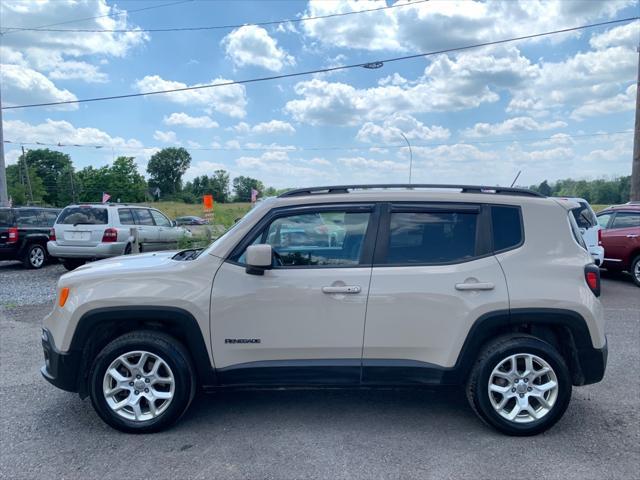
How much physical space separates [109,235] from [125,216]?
2.73 ft

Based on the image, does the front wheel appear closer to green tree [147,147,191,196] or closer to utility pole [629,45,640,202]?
utility pole [629,45,640,202]

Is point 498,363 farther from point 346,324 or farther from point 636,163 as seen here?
point 636,163

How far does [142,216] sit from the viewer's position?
1266 centimetres

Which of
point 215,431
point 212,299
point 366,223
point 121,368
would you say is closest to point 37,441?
point 121,368

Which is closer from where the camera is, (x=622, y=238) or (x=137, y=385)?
(x=137, y=385)

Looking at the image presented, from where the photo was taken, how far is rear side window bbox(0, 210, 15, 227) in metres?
12.4

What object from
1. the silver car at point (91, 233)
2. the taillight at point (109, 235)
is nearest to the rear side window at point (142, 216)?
the silver car at point (91, 233)

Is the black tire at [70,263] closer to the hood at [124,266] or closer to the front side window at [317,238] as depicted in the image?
the hood at [124,266]

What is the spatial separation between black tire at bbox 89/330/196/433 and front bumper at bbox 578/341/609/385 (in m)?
2.97

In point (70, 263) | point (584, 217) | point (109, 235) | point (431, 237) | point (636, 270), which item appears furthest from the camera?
point (70, 263)

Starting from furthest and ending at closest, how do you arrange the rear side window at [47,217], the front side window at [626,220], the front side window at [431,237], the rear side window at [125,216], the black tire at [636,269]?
the rear side window at [47,217], the rear side window at [125,216], the front side window at [626,220], the black tire at [636,269], the front side window at [431,237]

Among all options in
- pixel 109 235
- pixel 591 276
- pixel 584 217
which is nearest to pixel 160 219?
pixel 109 235

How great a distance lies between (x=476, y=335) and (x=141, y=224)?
10598mm

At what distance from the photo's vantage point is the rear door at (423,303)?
142 inches
